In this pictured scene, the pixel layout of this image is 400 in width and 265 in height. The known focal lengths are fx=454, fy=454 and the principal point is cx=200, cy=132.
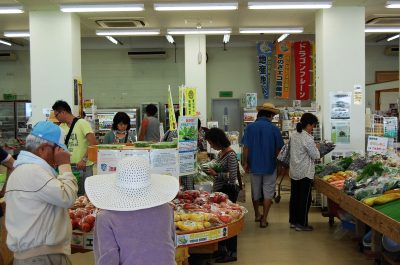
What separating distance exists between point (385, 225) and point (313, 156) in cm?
246

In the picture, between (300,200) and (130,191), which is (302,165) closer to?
(300,200)

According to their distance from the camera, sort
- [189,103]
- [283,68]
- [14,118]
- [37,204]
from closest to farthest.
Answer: [37,204]
[189,103]
[283,68]
[14,118]

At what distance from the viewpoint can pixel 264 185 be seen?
6.88 m

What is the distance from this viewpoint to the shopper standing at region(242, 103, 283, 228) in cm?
678

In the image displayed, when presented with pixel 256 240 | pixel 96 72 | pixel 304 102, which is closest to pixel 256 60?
pixel 304 102

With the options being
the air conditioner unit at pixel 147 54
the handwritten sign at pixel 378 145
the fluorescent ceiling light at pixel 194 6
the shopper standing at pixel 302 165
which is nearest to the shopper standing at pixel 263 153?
the shopper standing at pixel 302 165

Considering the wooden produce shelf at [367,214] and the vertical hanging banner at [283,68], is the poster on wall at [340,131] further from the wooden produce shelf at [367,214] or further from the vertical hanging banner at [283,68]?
the vertical hanging banner at [283,68]

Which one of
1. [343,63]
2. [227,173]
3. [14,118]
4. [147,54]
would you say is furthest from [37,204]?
[14,118]

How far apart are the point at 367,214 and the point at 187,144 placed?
198cm

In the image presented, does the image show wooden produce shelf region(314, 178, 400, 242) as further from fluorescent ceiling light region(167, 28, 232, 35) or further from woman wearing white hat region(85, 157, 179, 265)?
fluorescent ceiling light region(167, 28, 232, 35)

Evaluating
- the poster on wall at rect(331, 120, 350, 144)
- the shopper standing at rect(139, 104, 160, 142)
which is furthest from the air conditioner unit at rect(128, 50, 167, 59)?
the poster on wall at rect(331, 120, 350, 144)

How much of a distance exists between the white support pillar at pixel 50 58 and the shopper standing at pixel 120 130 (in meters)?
1.64

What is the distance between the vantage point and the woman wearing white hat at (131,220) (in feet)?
6.77

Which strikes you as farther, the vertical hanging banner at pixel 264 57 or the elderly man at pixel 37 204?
the vertical hanging banner at pixel 264 57
